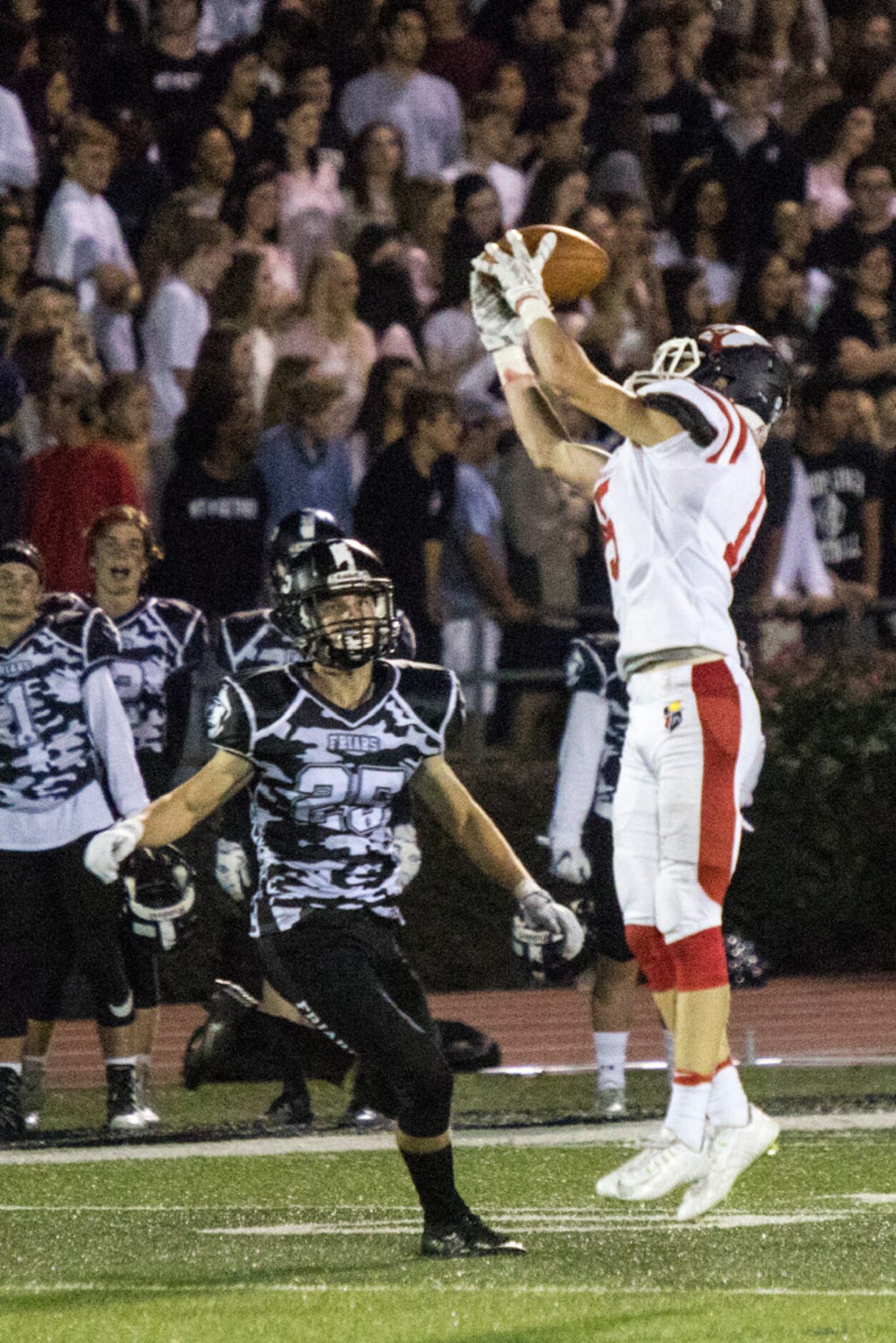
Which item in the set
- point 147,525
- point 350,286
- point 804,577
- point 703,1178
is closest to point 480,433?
point 350,286

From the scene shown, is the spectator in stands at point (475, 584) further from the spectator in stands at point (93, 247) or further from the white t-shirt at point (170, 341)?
the spectator in stands at point (93, 247)

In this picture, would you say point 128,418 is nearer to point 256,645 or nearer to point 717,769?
point 256,645

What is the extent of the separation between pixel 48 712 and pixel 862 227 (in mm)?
7963

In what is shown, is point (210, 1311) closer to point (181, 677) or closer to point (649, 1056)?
point (181, 677)

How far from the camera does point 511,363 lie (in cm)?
688

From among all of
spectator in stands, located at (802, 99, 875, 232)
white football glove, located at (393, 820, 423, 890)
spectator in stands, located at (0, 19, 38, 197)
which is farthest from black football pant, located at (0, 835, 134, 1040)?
spectator in stands, located at (802, 99, 875, 232)

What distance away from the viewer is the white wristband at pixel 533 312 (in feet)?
21.0

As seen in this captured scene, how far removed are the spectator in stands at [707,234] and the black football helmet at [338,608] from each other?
8.70 m

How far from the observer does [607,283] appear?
13.8 m

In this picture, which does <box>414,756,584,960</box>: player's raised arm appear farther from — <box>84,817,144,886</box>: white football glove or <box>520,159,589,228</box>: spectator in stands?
<box>520,159,589,228</box>: spectator in stands

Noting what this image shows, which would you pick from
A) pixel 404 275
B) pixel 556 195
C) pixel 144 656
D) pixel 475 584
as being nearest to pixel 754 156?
pixel 556 195

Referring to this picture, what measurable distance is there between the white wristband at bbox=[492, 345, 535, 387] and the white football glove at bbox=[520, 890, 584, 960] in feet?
4.42

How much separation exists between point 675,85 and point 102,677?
7.84m

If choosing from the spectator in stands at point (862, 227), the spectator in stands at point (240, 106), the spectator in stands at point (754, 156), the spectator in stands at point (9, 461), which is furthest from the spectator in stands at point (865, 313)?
the spectator in stands at point (9, 461)
